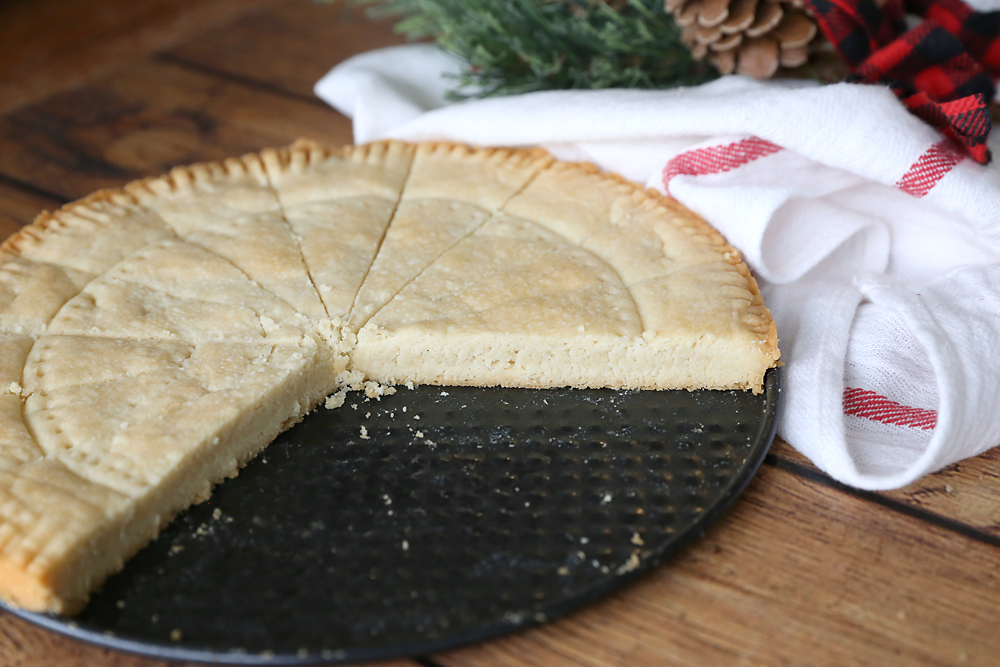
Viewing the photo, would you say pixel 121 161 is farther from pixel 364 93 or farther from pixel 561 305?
pixel 561 305

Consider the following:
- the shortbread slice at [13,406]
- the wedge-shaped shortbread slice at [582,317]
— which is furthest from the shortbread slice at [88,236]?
the wedge-shaped shortbread slice at [582,317]

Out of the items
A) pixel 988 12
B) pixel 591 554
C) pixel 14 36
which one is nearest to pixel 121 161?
pixel 14 36

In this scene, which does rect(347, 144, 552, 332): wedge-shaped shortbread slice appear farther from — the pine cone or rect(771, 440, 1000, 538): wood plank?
rect(771, 440, 1000, 538): wood plank

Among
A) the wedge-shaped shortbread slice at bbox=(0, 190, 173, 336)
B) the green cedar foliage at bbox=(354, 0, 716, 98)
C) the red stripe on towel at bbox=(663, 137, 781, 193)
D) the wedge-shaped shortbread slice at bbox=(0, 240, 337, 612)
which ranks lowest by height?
the wedge-shaped shortbread slice at bbox=(0, 240, 337, 612)

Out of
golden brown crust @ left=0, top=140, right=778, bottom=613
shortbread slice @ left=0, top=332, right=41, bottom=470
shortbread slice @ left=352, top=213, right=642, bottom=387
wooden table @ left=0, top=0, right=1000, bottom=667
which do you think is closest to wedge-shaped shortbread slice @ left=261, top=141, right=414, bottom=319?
golden brown crust @ left=0, top=140, right=778, bottom=613

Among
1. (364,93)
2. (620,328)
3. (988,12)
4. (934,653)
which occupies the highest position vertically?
Result: (988,12)

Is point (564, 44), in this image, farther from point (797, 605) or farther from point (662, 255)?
point (797, 605)

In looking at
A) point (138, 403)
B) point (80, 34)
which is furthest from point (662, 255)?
point (80, 34)
